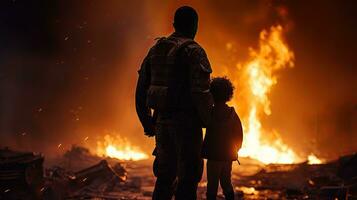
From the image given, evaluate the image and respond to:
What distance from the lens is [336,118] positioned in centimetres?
2431

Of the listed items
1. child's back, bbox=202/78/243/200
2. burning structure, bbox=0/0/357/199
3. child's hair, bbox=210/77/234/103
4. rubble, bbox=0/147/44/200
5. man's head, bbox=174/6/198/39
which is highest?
burning structure, bbox=0/0/357/199

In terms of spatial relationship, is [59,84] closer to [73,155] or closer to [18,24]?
[18,24]

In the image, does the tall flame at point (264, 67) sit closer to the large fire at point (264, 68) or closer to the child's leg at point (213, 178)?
the large fire at point (264, 68)

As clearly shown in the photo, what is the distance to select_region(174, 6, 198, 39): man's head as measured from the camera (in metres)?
4.52

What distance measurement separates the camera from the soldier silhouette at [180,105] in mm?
4254

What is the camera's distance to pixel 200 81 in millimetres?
4199

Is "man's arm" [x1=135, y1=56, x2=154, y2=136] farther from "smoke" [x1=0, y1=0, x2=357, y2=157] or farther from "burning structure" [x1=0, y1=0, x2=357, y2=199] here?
"smoke" [x1=0, y1=0, x2=357, y2=157]

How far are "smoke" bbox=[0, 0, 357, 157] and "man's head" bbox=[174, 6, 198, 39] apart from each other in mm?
16051

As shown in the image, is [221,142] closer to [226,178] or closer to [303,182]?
[226,178]

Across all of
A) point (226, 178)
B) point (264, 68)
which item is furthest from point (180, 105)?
point (264, 68)

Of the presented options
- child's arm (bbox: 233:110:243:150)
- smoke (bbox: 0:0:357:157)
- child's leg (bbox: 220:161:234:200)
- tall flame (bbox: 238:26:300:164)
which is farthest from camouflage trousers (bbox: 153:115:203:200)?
tall flame (bbox: 238:26:300:164)

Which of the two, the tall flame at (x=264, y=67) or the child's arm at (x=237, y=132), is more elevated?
the tall flame at (x=264, y=67)

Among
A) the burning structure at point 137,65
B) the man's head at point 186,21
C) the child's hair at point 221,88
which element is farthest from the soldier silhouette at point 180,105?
the burning structure at point 137,65

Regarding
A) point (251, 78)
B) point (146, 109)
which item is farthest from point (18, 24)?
point (146, 109)
